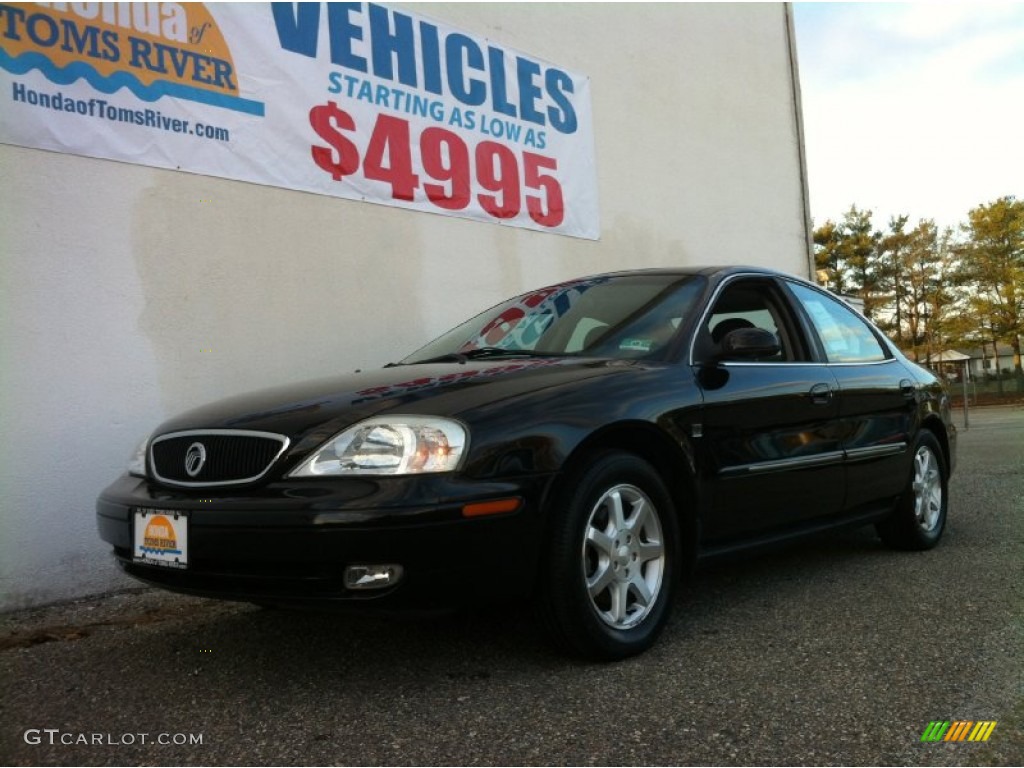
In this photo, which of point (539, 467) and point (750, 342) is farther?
point (750, 342)

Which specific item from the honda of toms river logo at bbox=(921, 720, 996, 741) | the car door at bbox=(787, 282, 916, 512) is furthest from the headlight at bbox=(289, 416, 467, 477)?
the car door at bbox=(787, 282, 916, 512)

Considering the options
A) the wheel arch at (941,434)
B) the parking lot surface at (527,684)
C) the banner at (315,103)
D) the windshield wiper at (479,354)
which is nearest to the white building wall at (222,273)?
the banner at (315,103)

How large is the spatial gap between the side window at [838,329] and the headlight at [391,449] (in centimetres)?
239

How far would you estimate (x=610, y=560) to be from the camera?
10.2 feet

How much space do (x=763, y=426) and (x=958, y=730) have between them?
5.05 feet

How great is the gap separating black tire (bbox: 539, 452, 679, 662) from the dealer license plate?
1.10 m

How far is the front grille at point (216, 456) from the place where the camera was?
2.85 m

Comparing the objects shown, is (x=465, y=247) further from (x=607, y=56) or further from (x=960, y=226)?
(x=960, y=226)

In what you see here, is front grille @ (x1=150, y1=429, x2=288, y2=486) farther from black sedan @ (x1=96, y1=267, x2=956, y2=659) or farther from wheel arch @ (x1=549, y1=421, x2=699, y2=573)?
wheel arch @ (x1=549, y1=421, x2=699, y2=573)

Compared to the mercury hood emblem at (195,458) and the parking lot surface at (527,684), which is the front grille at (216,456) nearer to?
the mercury hood emblem at (195,458)

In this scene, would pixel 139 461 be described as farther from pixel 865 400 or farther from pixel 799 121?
pixel 799 121

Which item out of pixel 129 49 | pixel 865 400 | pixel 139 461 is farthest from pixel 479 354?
pixel 129 49

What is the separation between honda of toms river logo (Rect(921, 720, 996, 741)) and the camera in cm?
240

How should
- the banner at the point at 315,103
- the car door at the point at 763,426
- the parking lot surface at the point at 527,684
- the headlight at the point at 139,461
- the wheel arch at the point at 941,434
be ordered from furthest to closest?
the wheel arch at the point at 941,434, the banner at the point at 315,103, the car door at the point at 763,426, the headlight at the point at 139,461, the parking lot surface at the point at 527,684
